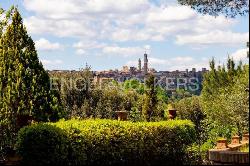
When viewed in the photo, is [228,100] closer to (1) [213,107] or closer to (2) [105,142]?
(1) [213,107]

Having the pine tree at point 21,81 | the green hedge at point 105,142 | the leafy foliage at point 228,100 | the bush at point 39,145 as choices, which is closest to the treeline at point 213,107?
the leafy foliage at point 228,100

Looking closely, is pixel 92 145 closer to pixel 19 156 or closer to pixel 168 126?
pixel 19 156

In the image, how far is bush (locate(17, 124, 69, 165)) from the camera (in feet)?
39.7

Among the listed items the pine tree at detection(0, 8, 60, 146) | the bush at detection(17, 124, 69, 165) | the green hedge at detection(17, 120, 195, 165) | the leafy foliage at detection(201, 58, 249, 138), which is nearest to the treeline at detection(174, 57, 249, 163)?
the leafy foliage at detection(201, 58, 249, 138)

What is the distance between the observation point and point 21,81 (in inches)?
708

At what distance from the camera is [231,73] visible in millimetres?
54469

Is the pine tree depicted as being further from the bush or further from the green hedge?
the bush

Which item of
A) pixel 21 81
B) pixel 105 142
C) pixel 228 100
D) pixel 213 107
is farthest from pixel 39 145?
pixel 213 107

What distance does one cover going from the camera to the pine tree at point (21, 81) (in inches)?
691

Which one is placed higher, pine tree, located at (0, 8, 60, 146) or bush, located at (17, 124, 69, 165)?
pine tree, located at (0, 8, 60, 146)

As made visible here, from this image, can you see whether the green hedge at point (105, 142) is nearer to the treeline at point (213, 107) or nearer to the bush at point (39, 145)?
the bush at point (39, 145)

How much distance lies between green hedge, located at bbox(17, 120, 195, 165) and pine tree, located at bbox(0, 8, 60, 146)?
411 centimetres

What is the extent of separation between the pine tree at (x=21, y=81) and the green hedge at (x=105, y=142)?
13.5 feet

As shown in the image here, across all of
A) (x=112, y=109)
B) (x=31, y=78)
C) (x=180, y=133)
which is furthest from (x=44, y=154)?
(x=112, y=109)
